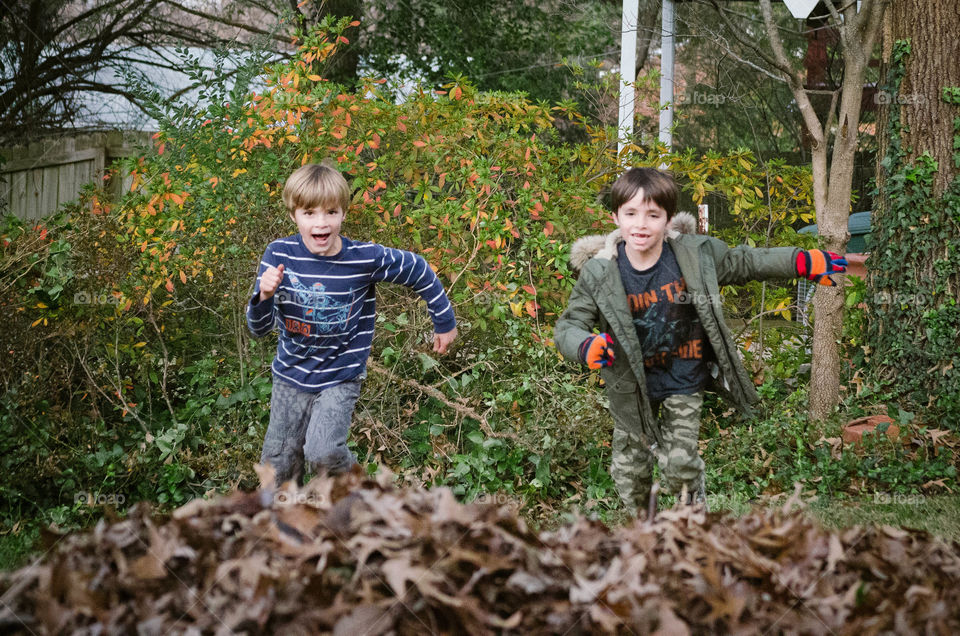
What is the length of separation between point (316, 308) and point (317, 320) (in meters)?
0.05

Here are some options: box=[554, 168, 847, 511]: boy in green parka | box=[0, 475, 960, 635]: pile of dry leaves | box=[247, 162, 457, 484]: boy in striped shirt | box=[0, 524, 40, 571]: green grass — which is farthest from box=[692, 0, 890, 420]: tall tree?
box=[0, 524, 40, 571]: green grass

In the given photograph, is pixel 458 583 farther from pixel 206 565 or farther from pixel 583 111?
pixel 583 111

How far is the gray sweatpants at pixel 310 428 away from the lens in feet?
11.1

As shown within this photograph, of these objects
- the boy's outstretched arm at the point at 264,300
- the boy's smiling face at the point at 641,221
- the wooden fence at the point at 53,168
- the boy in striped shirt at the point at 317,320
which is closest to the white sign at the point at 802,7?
the boy's smiling face at the point at 641,221

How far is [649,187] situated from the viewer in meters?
3.38

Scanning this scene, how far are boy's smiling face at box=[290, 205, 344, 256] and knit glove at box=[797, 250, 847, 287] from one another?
189 centimetres

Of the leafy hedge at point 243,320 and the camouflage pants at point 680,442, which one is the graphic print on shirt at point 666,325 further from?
the leafy hedge at point 243,320

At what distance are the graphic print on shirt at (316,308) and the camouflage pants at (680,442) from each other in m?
1.47

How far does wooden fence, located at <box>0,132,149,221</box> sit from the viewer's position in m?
7.78

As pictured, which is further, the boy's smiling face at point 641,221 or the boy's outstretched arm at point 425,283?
the boy's outstretched arm at point 425,283

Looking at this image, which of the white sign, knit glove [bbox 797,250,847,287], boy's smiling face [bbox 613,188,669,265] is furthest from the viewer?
the white sign

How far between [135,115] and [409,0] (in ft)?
12.4

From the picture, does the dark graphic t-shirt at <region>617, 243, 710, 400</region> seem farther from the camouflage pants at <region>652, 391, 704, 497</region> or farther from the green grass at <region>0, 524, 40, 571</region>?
the green grass at <region>0, 524, 40, 571</region>

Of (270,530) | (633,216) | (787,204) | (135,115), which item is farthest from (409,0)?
(270,530)
